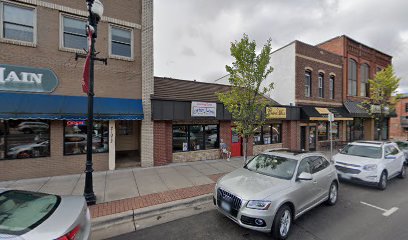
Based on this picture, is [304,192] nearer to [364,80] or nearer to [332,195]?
[332,195]

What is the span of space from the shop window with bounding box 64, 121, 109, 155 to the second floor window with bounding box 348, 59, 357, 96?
21.6m

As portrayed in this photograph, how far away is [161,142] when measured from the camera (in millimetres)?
9664

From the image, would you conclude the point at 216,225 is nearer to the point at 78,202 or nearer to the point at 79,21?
the point at 78,202

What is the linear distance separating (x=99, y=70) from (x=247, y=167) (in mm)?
7750

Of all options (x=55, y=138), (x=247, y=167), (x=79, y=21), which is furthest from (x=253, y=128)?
(x=79, y=21)

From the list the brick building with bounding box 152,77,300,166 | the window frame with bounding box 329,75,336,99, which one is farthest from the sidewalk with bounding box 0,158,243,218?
the window frame with bounding box 329,75,336,99

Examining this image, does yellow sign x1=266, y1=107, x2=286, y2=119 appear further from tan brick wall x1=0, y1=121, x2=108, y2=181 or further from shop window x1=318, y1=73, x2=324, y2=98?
tan brick wall x1=0, y1=121, x2=108, y2=181

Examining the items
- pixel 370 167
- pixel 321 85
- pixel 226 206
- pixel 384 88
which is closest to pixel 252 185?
pixel 226 206

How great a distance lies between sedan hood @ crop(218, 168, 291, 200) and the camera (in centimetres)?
401

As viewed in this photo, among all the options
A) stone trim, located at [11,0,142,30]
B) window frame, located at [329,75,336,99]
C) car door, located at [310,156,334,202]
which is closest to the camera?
car door, located at [310,156,334,202]

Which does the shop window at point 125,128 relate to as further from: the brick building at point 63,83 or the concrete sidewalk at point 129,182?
the concrete sidewalk at point 129,182

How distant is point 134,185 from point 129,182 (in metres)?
0.43

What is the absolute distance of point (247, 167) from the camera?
5609 millimetres

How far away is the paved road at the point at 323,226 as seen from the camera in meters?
4.09
